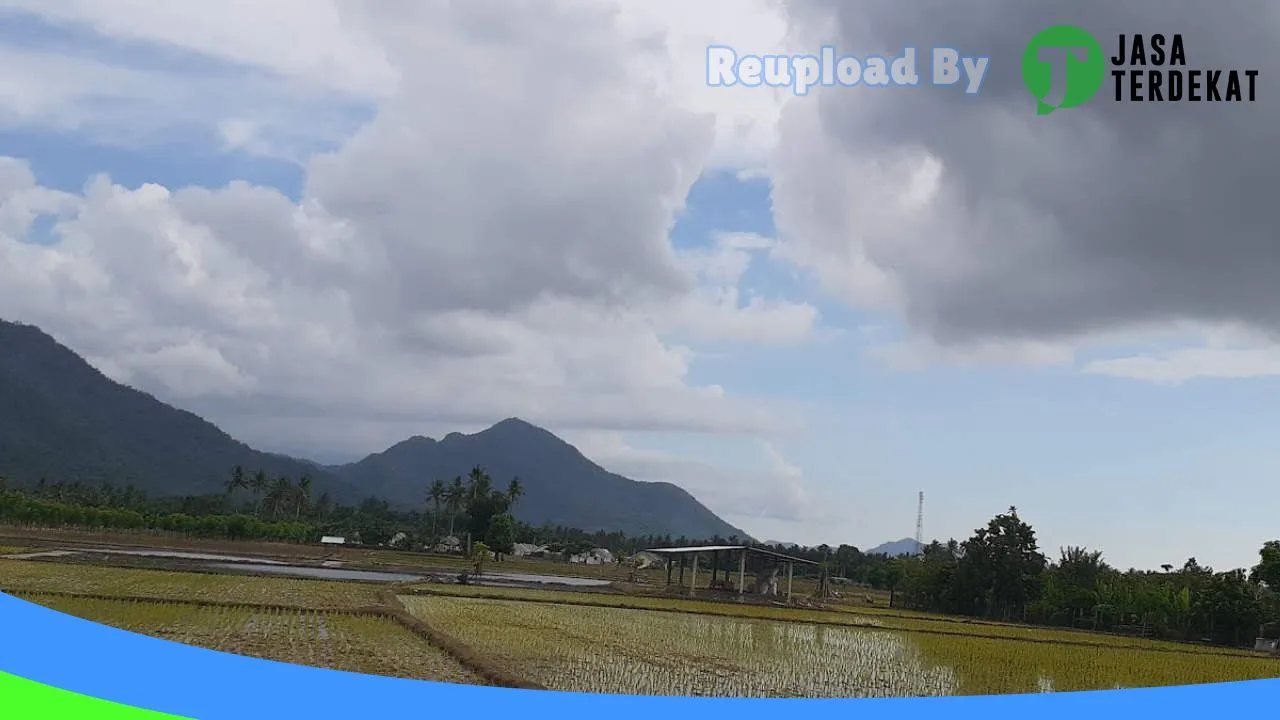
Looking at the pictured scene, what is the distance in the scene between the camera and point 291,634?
42.8ft

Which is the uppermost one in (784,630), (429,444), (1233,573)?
(429,444)

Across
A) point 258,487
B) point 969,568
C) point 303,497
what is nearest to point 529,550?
point 303,497

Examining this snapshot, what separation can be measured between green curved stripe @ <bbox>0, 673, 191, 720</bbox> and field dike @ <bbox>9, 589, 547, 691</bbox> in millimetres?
3444

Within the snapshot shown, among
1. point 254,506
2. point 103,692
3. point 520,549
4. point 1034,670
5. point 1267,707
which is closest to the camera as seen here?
point 103,692

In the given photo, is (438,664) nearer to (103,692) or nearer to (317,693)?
(317,693)

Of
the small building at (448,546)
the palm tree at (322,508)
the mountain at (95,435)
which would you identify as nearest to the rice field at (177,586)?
the small building at (448,546)

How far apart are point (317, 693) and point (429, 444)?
49126 mm

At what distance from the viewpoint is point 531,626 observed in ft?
52.8

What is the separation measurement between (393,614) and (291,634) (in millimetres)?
3263

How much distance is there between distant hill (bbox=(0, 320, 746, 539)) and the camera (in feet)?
148

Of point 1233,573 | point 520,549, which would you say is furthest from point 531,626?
point 520,549

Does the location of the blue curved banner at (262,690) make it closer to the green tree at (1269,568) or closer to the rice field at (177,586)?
the rice field at (177,586)

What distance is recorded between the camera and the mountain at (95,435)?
46.2 m

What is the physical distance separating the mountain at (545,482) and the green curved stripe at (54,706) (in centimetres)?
2666
